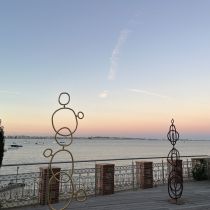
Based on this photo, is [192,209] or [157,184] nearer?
[192,209]

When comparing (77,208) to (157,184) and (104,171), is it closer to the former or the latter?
(104,171)

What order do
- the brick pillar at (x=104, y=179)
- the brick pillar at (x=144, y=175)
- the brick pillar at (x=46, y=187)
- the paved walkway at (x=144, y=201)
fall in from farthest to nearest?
the brick pillar at (x=144, y=175)
the brick pillar at (x=104, y=179)
the brick pillar at (x=46, y=187)
the paved walkway at (x=144, y=201)

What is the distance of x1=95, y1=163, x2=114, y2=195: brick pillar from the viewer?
416 inches

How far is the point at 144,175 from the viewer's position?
11.8 meters

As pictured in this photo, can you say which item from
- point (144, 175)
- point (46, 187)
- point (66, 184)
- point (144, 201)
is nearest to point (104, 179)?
point (66, 184)

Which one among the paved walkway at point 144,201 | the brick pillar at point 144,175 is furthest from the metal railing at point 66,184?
the paved walkway at point 144,201

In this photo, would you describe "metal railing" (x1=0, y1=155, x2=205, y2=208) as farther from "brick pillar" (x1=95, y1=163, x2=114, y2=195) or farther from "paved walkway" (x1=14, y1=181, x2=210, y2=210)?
"paved walkway" (x1=14, y1=181, x2=210, y2=210)

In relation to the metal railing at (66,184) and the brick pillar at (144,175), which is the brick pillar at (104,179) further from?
the brick pillar at (144,175)

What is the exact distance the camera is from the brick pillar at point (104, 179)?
34.6 feet

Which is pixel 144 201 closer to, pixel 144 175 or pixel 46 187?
pixel 144 175

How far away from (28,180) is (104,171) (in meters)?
2.32

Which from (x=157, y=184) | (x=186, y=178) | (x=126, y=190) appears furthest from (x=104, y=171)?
(x=186, y=178)

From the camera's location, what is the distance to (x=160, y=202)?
944cm

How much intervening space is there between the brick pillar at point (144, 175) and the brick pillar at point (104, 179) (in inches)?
58.2
